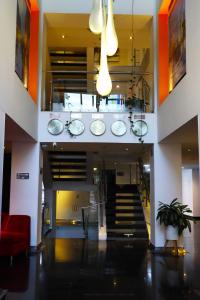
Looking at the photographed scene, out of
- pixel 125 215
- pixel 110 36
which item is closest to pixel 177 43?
pixel 110 36

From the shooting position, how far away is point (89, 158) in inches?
534

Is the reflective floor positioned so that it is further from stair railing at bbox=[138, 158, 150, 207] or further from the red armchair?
stair railing at bbox=[138, 158, 150, 207]

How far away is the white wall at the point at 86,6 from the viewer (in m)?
10.3

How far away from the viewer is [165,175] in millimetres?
9992

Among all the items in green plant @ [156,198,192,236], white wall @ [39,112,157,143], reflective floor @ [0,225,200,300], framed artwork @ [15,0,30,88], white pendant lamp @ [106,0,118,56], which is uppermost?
framed artwork @ [15,0,30,88]

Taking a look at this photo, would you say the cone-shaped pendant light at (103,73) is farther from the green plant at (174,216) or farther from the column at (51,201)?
the column at (51,201)

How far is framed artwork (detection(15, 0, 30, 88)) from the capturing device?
25.8ft

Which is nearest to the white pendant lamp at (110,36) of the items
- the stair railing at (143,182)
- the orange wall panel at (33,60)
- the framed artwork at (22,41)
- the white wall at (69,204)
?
the framed artwork at (22,41)

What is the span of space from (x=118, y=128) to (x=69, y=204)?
10.6 metres

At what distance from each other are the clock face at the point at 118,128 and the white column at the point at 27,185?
83.8 inches

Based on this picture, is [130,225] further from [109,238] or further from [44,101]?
[44,101]

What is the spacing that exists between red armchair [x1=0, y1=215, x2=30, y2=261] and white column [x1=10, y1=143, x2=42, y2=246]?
0.33m

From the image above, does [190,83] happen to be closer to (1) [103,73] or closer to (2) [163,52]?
(1) [103,73]

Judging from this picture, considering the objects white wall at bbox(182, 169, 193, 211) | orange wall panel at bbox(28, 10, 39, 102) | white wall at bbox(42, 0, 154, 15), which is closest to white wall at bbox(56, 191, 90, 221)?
white wall at bbox(182, 169, 193, 211)
